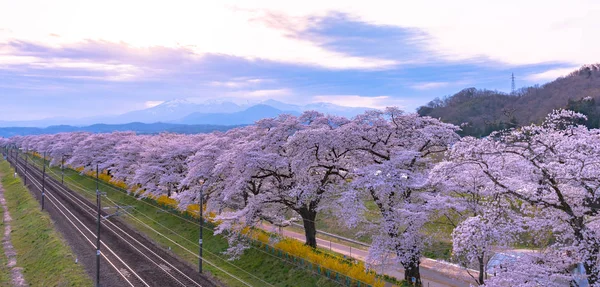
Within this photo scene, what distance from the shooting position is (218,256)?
39.7 meters

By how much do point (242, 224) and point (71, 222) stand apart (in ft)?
107

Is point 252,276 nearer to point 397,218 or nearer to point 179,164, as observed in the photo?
point 397,218

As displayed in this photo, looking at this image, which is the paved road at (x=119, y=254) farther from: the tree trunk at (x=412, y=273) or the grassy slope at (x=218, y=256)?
the tree trunk at (x=412, y=273)

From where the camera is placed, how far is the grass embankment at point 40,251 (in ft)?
119

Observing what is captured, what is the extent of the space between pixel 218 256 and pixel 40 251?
2074 cm

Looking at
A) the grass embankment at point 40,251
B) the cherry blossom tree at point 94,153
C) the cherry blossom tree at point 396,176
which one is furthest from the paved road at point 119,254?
the cherry blossom tree at point 94,153

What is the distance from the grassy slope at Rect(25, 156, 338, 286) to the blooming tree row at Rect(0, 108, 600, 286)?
2224 mm

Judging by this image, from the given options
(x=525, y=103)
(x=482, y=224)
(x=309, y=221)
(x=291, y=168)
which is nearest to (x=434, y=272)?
(x=309, y=221)

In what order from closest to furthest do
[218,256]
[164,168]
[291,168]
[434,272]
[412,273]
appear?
[412,273] → [291,168] → [434,272] → [218,256] → [164,168]

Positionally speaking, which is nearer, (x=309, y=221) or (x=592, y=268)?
(x=592, y=268)

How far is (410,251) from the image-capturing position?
2761 centimetres

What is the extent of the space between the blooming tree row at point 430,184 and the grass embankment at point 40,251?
41.1 ft

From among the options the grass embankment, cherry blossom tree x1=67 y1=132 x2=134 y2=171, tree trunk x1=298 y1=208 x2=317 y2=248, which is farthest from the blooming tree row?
cherry blossom tree x1=67 y1=132 x2=134 y2=171

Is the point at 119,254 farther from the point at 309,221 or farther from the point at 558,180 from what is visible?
the point at 558,180
